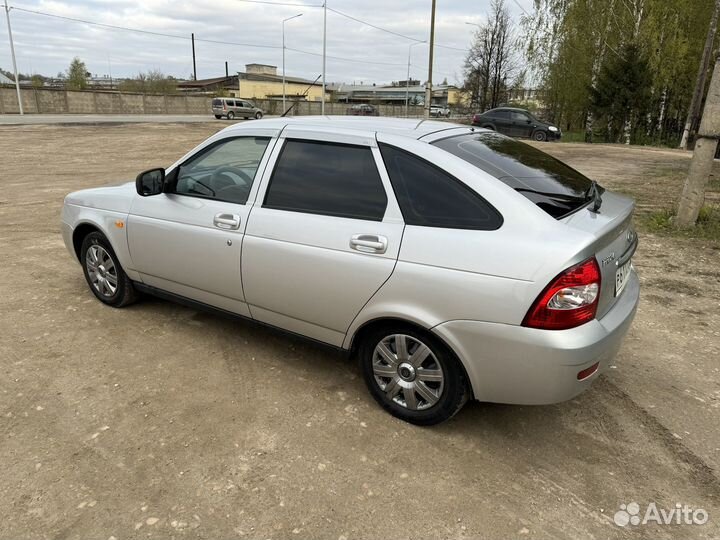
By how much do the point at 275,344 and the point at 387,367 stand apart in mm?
1288

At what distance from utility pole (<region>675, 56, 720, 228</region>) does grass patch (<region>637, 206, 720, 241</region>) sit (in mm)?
131

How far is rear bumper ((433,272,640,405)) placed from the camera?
2482 mm

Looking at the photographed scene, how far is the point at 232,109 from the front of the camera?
141 feet

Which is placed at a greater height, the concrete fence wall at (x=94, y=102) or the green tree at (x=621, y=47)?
the green tree at (x=621, y=47)

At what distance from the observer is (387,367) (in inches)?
120

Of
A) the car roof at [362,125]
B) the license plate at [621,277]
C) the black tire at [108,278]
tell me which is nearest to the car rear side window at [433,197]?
the car roof at [362,125]

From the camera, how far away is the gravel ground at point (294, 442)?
7.84 feet

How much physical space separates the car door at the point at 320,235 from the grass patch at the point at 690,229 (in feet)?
19.7

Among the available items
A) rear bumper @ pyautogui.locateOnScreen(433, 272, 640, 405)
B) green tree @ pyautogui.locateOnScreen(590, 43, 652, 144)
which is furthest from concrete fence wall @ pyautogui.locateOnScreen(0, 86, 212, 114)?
rear bumper @ pyautogui.locateOnScreen(433, 272, 640, 405)

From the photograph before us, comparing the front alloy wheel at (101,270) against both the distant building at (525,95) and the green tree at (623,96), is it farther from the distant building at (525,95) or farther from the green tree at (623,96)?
the distant building at (525,95)

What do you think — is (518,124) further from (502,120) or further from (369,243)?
(369,243)

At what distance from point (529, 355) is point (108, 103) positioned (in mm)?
60633

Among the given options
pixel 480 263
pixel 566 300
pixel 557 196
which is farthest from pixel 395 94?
pixel 566 300

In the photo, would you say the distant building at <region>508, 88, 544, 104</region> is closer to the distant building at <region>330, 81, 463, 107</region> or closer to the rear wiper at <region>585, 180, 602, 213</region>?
the rear wiper at <region>585, 180, 602, 213</region>
